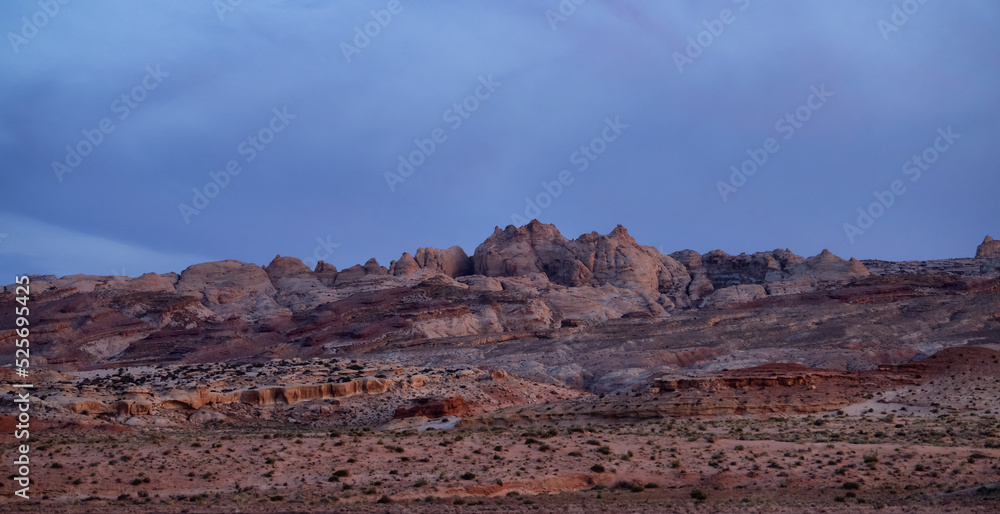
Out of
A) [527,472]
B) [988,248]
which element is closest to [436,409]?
[527,472]

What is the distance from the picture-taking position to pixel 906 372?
4572 cm

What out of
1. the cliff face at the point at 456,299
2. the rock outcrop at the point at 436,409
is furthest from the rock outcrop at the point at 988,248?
the rock outcrop at the point at 436,409

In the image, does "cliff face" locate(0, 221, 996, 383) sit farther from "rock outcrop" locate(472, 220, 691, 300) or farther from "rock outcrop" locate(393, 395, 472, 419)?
"rock outcrop" locate(393, 395, 472, 419)

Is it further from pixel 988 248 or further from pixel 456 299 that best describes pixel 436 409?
pixel 988 248

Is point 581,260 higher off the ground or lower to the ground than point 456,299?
higher

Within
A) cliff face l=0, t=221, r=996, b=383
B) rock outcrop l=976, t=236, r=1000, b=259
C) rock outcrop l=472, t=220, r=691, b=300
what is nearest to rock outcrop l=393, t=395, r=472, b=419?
cliff face l=0, t=221, r=996, b=383

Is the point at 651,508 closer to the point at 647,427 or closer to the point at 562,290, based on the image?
the point at 647,427

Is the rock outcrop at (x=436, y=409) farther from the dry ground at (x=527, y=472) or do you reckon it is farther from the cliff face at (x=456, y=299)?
the cliff face at (x=456, y=299)

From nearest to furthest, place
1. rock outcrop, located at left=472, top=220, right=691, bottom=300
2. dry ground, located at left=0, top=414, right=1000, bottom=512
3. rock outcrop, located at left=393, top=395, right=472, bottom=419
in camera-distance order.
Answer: dry ground, located at left=0, top=414, right=1000, bottom=512 < rock outcrop, located at left=393, top=395, right=472, bottom=419 < rock outcrop, located at left=472, top=220, right=691, bottom=300

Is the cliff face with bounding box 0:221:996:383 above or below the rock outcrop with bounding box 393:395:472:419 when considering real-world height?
above

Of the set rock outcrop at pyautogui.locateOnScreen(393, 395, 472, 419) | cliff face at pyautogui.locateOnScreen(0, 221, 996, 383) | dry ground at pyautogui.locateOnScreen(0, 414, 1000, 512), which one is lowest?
dry ground at pyautogui.locateOnScreen(0, 414, 1000, 512)

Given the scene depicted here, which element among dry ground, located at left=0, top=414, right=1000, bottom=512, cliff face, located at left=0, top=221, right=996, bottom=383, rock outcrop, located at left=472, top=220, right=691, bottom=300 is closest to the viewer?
dry ground, located at left=0, top=414, right=1000, bottom=512

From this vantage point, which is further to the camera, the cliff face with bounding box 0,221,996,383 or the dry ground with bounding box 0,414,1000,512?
the cliff face with bounding box 0,221,996,383

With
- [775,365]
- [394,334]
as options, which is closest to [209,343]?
[394,334]
